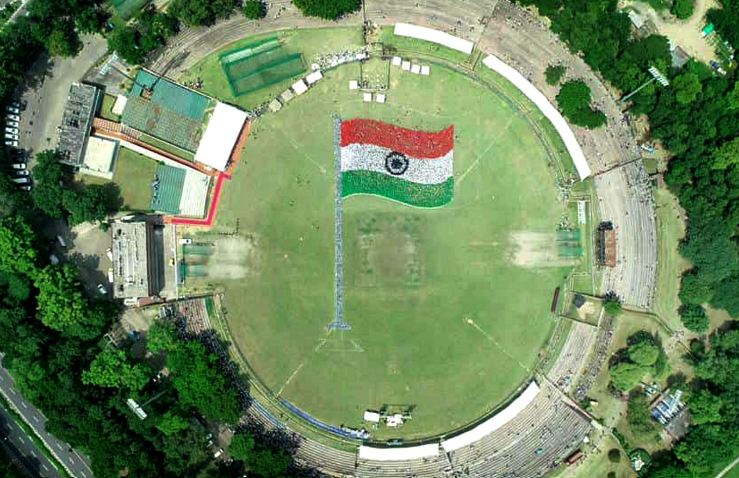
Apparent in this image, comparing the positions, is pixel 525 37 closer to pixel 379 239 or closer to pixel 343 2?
pixel 343 2

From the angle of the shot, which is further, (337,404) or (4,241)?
→ (337,404)

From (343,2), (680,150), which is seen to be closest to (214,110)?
(343,2)

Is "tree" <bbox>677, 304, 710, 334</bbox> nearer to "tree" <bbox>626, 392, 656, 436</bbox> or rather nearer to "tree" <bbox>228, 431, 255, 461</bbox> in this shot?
"tree" <bbox>626, 392, 656, 436</bbox>

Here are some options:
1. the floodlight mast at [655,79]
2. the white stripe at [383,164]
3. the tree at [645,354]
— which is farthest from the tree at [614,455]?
the floodlight mast at [655,79]

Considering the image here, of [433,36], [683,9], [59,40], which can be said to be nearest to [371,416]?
[433,36]

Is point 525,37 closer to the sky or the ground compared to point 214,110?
closer to the sky

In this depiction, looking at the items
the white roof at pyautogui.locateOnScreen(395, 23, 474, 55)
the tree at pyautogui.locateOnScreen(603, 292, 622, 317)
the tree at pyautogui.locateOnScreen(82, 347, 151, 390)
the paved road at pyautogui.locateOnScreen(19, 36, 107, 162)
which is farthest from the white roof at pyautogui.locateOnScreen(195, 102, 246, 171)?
the tree at pyautogui.locateOnScreen(603, 292, 622, 317)

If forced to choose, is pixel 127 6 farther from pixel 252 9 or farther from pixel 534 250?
pixel 534 250

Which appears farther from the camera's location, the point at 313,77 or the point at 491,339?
the point at 491,339

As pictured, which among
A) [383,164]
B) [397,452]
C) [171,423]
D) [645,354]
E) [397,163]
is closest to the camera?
[171,423]
